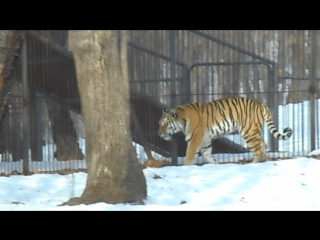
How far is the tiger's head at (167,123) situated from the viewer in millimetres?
11203

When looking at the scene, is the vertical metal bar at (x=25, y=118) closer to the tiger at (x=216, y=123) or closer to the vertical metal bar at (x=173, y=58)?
the tiger at (x=216, y=123)

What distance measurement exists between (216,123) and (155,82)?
1199 millimetres

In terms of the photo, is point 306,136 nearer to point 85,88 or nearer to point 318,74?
point 318,74

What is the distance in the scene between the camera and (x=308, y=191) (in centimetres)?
894

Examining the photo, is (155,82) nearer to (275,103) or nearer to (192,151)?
(192,151)

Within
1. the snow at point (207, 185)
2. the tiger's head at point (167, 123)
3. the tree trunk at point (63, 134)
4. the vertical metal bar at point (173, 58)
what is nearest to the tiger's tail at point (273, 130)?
the snow at point (207, 185)

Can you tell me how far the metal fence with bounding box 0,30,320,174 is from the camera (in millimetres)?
11164

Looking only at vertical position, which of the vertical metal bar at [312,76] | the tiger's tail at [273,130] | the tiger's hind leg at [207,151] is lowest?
the tiger's hind leg at [207,151]

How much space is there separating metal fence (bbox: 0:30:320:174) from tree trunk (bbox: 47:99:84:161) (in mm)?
16

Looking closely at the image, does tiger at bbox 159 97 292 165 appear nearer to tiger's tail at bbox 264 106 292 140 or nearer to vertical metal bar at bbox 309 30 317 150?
tiger's tail at bbox 264 106 292 140

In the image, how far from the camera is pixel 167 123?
11219 millimetres

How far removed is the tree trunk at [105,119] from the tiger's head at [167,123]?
3477 mm

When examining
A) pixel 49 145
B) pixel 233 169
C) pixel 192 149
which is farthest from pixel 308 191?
pixel 49 145

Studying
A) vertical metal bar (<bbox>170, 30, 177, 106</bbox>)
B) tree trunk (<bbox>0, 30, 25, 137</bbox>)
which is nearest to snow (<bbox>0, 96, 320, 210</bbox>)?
vertical metal bar (<bbox>170, 30, 177, 106</bbox>)
